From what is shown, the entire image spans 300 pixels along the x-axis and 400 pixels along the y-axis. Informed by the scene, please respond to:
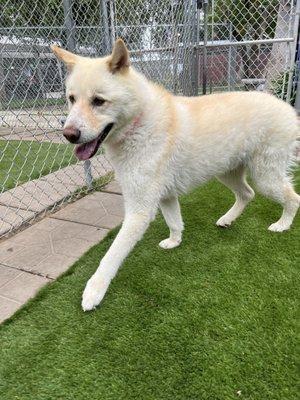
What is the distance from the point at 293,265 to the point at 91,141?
154 cm

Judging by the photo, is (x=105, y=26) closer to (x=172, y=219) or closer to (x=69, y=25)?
(x=69, y=25)

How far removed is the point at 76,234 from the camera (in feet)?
9.65

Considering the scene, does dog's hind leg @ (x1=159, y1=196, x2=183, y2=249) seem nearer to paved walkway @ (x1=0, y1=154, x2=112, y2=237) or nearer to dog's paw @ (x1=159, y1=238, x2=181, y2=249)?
dog's paw @ (x1=159, y1=238, x2=181, y2=249)

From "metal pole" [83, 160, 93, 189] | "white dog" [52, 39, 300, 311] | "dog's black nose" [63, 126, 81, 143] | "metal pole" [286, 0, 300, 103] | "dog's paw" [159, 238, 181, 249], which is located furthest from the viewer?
"metal pole" [286, 0, 300, 103]

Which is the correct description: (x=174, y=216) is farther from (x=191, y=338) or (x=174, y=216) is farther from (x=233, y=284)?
(x=191, y=338)

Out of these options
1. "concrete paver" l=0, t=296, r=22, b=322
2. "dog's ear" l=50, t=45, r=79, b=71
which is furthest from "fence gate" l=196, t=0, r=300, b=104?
"concrete paver" l=0, t=296, r=22, b=322

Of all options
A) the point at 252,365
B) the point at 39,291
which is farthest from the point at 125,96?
the point at 252,365

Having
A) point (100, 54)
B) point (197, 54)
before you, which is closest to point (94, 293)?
point (100, 54)

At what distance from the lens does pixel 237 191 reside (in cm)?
293

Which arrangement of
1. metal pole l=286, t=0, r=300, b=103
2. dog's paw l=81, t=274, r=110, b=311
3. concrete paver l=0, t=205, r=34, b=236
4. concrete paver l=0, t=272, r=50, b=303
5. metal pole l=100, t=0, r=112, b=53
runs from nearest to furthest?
dog's paw l=81, t=274, r=110, b=311 < concrete paver l=0, t=272, r=50, b=303 < concrete paver l=0, t=205, r=34, b=236 < metal pole l=100, t=0, r=112, b=53 < metal pole l=286, t=0, r=300, b=103

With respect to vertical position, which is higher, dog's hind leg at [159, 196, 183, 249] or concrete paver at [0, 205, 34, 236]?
dog's hind leg at [159, 196, 183, 249]

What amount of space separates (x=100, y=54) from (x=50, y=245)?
2082mm

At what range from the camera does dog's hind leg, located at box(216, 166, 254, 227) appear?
2867 mm

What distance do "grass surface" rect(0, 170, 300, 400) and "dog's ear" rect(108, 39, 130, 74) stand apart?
131 cm
